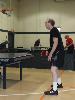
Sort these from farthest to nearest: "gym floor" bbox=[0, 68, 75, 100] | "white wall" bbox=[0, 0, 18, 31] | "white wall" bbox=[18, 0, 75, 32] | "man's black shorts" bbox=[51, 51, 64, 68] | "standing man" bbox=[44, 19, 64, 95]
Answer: "white wall" bbox=[18, 0, 75, 32]
"white wall" bbox=[0, 0, 18, 31]
"man's black shorts" bbox=[51, 51, 64, 68]
"standing man" bbox=[44, 19, 64, 95]
"gym floor" bbox=[0, 68, 75, 100]

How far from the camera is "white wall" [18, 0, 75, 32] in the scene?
1758 centimetres

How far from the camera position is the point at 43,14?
1786 centimetres

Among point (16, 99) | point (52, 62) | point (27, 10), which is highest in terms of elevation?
point (27, 10)

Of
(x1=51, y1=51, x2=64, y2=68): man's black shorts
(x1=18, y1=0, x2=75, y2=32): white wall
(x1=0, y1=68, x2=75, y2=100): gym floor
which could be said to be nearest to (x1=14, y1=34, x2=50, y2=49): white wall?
(x1=18, y1=0, x2=75, y2=32): white wall

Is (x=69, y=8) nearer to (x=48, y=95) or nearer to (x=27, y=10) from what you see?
(x=27, y=10)

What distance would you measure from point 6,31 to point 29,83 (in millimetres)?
7635

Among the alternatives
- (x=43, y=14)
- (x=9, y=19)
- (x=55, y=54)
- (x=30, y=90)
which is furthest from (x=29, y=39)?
(x=55, y=54)

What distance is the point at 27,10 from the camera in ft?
59.2

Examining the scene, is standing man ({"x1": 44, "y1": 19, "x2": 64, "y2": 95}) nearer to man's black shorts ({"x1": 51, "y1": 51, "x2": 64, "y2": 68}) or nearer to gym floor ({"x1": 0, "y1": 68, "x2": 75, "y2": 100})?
man's black shorts ({"x1": 51, "y1": 51, "x2": 64, "y2": 68})

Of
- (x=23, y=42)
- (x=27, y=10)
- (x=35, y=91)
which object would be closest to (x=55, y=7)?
(x=27, y=10)

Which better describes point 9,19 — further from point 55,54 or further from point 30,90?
point 55,54

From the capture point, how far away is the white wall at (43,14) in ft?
57.7

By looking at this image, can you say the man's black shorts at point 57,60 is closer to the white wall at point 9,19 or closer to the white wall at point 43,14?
the white wall at point 9,19

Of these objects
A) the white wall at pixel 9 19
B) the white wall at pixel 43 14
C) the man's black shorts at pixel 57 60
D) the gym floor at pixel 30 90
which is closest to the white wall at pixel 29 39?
the white wall at pixel 43 14
